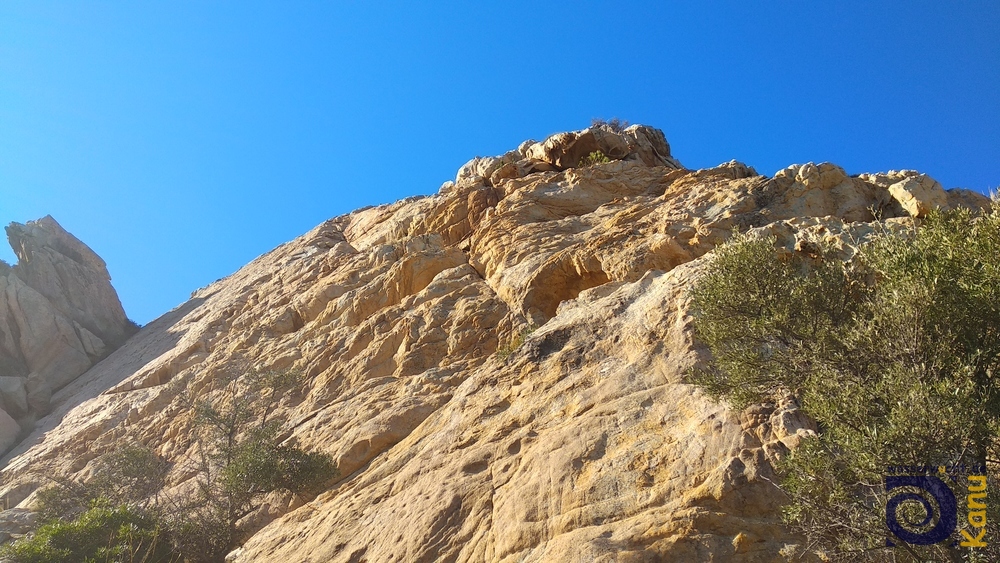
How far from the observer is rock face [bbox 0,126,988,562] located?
10914mm

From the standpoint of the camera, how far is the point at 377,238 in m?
29.5

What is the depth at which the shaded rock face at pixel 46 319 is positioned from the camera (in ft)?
96.7

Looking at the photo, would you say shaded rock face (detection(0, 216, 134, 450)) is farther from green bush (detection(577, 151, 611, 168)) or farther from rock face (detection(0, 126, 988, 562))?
green bush (detection(577, 151, 611, 168))

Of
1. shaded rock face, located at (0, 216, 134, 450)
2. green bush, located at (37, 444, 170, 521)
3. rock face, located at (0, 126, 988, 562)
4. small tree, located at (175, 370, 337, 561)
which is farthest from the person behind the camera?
shaded rock face, located at (0, 216, 134, 450)

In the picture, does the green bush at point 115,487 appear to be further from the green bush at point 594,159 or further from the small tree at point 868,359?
the green bush at point 594,159

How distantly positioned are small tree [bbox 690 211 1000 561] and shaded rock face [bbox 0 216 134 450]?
93.4 ft

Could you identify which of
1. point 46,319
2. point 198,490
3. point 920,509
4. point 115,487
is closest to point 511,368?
point 920,509

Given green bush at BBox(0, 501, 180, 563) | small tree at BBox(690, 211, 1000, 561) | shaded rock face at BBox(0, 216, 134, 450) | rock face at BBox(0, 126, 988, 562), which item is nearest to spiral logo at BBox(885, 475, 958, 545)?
small tree at BBox(690, 211, 1000, 561)

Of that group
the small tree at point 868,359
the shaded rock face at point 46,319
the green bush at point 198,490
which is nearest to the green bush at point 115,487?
the green bush at point 198,490

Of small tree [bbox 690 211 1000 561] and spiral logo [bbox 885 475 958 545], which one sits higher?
small tree [bbox 690 211 1000 561]

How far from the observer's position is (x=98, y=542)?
1614 centimetres

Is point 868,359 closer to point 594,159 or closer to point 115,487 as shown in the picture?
point 594,159

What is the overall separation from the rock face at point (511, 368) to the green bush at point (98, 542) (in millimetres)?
2716

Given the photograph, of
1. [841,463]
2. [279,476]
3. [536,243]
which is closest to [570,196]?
[536,243]
